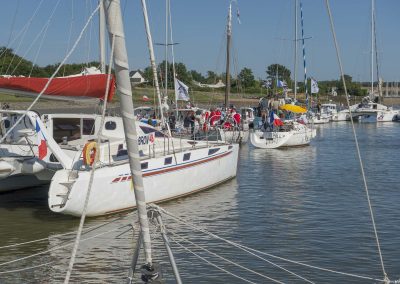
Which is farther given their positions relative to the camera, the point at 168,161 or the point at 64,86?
the point at 168,161

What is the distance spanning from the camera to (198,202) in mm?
16906

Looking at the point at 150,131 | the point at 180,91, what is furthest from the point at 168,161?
the point at 180,91

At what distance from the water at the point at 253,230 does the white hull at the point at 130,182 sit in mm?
346

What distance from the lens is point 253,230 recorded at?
1375 cm

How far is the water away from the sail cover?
2.94 m

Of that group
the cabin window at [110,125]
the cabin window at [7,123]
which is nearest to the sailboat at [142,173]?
the cabin window at [110,125]

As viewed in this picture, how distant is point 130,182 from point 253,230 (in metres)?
3.12

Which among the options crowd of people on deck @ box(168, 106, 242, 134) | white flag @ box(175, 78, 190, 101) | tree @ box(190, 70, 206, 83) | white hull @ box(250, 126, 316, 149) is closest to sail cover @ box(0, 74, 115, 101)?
crowd of people on deck @ box(168, 106, 242, 134)

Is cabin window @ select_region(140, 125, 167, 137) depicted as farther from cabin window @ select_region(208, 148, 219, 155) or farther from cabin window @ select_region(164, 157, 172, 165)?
cabin window @ select_region(164, 157, 172, 165)

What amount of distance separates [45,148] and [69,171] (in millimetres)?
1647

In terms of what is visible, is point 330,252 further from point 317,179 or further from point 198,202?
point 317,179

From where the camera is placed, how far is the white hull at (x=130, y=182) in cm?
1357

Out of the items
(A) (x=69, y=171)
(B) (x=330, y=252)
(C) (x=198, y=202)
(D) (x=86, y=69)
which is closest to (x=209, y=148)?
(C) (x=198, y=202)

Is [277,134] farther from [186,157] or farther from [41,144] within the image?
[41,144]
